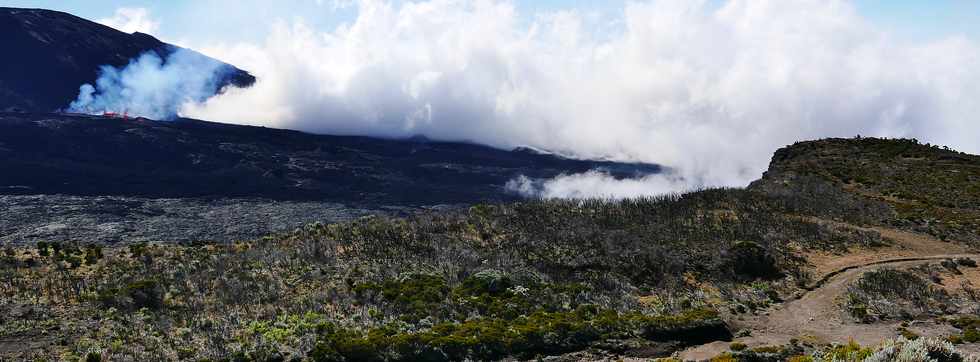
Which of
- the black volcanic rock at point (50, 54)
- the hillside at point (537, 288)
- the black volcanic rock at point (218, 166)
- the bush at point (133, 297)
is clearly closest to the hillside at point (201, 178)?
the black volcanic rock at point (218, 166)

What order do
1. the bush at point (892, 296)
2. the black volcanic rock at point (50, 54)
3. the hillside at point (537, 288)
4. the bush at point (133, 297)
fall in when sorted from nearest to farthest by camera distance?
the hillside at point (537, 288), the bush at point (892, 296), the bush at point (133, 297), the black volcanic rock at point (50, 54)

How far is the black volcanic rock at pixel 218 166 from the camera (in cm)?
8406

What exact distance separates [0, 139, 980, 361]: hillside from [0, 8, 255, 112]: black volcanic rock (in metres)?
127

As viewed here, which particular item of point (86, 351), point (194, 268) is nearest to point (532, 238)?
point (194, 268)

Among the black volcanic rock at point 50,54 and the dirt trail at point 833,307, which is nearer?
the dirt trail at point 833,307

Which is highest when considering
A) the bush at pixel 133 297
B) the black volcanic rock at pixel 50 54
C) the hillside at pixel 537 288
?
the black volcanic rock at pixel 50 54

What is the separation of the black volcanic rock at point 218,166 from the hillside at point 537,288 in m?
42.3

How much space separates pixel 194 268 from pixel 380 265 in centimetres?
1119

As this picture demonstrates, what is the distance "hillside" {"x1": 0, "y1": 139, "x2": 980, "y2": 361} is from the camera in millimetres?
24781

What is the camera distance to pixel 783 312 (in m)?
30.6

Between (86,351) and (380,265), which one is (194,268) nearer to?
(380,265)

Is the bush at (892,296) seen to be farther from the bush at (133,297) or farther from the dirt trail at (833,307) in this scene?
the bush at (133,297)

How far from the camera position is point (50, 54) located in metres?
153

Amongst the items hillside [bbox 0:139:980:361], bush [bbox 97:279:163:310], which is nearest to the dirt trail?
hillside [bbox 0:139:980:361]
